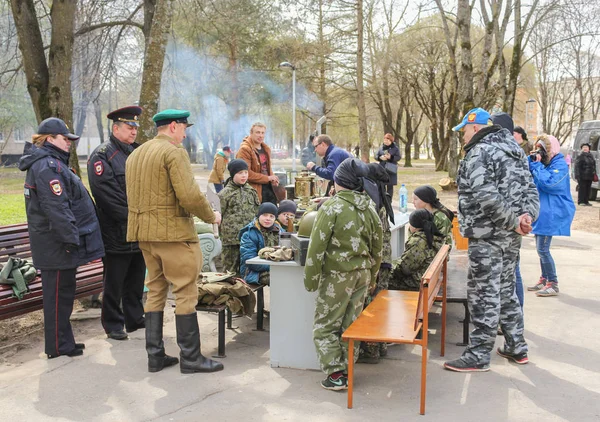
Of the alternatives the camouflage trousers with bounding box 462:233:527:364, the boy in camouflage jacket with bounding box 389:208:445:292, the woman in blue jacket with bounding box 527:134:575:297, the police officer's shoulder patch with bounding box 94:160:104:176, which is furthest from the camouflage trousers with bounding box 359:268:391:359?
the woman in blue jacket with bounding box 527:134:575:297

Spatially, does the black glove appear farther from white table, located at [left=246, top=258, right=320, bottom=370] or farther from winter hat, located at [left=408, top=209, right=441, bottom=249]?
winter hat, located at [left=408, top=209, right=441, bottom=249]

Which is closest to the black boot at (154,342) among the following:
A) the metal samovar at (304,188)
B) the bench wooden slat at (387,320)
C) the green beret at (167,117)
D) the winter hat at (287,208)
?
the green beret at (167,117)

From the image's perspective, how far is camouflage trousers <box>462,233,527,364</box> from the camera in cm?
483

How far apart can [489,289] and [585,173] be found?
1535 cm

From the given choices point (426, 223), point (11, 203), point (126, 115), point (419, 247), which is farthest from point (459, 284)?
point (11, 203)

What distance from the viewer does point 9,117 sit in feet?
125

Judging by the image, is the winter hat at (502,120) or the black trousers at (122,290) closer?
the winter hat at (502,120)

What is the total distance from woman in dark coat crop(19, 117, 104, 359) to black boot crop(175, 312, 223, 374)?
1084 millimetres

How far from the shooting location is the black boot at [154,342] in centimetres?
496

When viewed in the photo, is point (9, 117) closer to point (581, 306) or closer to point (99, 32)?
point (99, 32)

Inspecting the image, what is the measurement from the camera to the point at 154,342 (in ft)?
16.3

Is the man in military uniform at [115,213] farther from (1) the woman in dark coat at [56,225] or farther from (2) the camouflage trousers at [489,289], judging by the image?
(2) the camouflage trousers at [489,289]

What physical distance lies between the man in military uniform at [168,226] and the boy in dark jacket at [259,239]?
49.4 inches

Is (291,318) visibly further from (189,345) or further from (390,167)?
(390,167)
